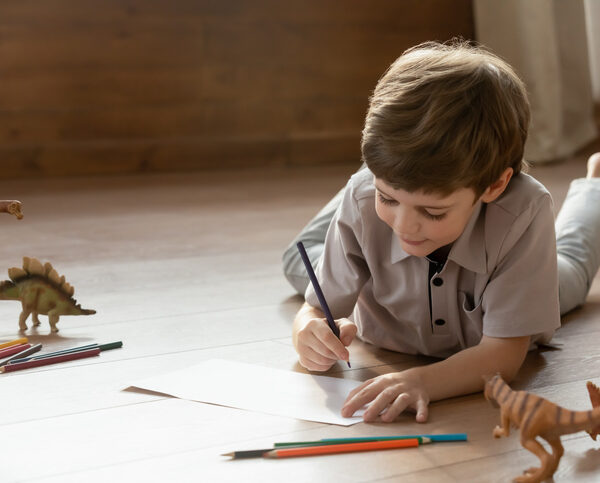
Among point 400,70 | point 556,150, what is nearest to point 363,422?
point 400,70

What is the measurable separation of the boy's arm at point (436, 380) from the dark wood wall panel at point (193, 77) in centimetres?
240

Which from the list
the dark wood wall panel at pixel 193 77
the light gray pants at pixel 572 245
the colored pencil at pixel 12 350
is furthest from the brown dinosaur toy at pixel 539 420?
the dark wood wall panel at pixel 193 77

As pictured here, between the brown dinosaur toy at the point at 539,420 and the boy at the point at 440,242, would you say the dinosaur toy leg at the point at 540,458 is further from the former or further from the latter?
the boy at the point at 440,242

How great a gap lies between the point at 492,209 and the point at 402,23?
2.70m

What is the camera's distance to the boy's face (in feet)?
3.58

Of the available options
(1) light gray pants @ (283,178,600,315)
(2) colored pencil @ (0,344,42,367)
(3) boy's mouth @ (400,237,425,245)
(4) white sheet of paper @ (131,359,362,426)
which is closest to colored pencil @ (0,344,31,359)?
(2) colored pencil @ (0,344,42,367)

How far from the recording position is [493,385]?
0.96m

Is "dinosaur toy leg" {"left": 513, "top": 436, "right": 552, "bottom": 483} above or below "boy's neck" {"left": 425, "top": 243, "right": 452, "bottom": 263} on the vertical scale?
below

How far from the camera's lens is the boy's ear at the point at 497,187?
1.14 m

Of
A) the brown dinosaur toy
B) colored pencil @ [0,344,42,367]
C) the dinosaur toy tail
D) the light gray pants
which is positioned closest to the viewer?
the brown dinosaur toy

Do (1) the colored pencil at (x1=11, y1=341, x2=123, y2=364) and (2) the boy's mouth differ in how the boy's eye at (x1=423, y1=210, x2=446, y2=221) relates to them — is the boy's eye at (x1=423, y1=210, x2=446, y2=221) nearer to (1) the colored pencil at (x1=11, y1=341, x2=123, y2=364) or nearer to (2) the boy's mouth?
(2) the boy's mouth

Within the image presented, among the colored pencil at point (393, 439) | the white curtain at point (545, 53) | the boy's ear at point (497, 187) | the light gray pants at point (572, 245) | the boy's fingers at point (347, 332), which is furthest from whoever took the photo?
the white curtain at point (545, 53)

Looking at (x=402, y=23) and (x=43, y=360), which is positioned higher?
(x=402, y=23)

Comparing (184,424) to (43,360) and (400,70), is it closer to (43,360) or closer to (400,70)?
(43,360)
